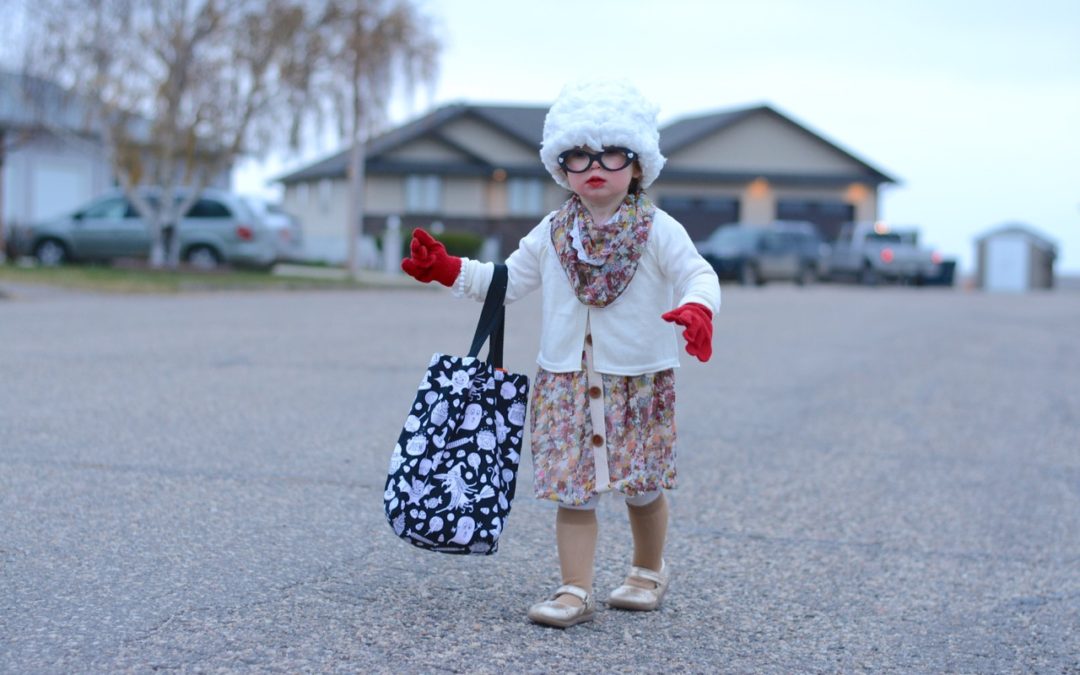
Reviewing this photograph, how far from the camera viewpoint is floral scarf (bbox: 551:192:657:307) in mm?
3924

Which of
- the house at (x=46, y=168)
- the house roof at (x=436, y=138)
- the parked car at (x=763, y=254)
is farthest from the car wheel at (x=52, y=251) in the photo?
the house roof at (x=436, y=138)

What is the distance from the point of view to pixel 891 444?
26.2 feet

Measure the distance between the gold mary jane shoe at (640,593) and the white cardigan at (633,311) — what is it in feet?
2.18

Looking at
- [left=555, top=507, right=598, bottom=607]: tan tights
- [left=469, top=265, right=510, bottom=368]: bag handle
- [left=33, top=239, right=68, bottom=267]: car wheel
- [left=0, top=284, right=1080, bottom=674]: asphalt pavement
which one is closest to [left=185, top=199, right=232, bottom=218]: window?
[left=33, top=239, right=68, bottom=267]: car wheel

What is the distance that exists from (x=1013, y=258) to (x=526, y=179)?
625 inches

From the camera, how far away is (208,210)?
2672 cm

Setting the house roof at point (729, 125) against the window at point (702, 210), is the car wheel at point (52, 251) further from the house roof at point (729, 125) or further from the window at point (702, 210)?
the window at point (702, 210)

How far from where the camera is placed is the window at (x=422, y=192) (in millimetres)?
44750

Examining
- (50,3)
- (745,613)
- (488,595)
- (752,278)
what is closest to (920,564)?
(745,613)

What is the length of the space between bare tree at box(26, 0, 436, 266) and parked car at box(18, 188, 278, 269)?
1.57ft

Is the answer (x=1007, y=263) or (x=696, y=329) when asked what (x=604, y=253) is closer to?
(x=696, y=329)

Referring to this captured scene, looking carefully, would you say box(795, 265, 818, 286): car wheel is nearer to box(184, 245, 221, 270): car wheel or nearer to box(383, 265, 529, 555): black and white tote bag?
box(184, 245, 221, 270): car wheel

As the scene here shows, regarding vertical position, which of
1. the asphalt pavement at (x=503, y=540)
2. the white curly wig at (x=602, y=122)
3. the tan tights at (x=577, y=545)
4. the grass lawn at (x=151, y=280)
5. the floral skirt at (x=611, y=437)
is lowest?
the asphalt pavement at (x=503, y=540)

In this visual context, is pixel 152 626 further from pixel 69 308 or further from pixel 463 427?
pixel 69 308
